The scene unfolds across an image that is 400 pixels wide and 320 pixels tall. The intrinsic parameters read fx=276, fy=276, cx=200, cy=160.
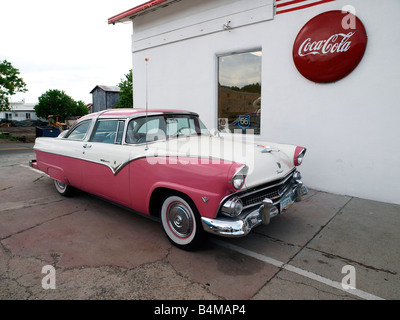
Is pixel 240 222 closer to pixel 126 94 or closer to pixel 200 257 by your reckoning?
pixel 200 257

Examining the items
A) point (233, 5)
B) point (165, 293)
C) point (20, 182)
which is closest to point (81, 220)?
point (165, 293)

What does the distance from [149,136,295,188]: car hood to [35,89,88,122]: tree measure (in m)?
58.4

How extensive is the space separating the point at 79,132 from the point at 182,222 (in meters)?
2.57

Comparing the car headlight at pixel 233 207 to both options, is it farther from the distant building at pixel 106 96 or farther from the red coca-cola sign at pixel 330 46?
the distant building at pixel 106 96

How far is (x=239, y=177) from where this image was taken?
2557 millimetres

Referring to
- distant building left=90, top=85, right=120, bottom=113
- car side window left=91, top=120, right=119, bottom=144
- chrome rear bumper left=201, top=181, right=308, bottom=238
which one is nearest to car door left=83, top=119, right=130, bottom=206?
car side window left=91, top=120, right=119, bottom=144

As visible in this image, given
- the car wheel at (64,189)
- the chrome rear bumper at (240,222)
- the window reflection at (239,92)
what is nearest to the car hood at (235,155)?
the chrome rear bumper at (240,222)

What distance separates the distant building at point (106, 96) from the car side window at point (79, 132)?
3289cm

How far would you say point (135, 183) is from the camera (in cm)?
331

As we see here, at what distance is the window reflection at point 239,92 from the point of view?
6.07 meters
